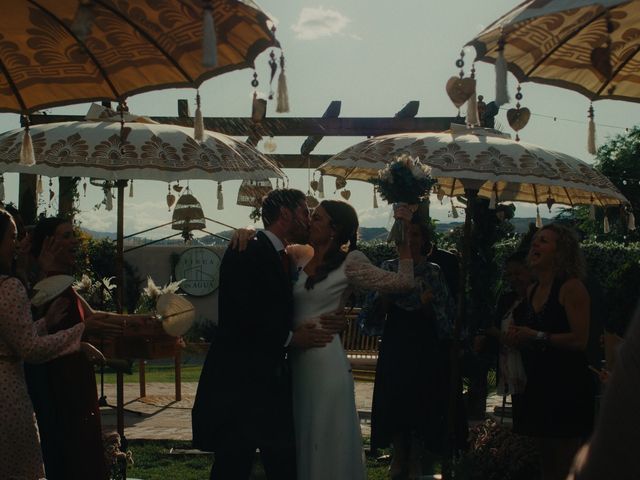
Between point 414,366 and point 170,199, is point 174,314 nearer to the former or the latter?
point 414,366

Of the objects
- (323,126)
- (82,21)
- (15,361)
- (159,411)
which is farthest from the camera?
(323,126)

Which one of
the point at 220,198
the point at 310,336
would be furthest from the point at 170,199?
the point at 310,336

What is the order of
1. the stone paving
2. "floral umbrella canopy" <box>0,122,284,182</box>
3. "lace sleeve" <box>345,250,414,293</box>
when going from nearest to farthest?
"lace sleeve" <box>345,250,414,293</box> → "floral umbrella canopy" <box>0,122,284,182</box> → the stone paving

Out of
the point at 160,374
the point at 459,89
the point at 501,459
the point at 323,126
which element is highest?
the point at 323,126

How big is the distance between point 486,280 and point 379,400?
3720 millimetres

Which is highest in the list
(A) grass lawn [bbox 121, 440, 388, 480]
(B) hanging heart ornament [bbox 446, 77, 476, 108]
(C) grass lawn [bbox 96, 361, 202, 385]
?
(B) hanging heart ornament [bbox 446, 77, 476, 108]

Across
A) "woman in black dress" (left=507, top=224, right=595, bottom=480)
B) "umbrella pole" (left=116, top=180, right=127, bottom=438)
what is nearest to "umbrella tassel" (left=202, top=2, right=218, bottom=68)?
"woman in black dress" (left=507, top=224, right=595, bottom=480)

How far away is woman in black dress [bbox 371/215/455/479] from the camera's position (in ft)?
24.4

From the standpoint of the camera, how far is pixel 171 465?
8609mm

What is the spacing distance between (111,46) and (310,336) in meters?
1.85

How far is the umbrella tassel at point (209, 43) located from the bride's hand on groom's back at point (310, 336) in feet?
6.40

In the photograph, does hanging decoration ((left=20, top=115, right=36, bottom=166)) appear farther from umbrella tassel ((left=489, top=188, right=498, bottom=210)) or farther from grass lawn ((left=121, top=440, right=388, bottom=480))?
umbrella tassel ((left=489, top=188, right=498, bottom=210))

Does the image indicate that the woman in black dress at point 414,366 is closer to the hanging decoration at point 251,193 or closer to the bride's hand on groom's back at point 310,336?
the bride's hand on groom's back at point 310,336

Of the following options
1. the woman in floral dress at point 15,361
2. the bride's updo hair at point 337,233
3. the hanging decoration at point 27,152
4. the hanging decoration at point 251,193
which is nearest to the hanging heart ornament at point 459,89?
the bride's updo hair at point 337,233
